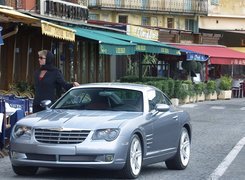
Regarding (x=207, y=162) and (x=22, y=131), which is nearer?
(x=22, y=131)

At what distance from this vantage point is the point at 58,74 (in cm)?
1223

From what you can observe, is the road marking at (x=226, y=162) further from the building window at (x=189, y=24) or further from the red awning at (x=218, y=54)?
the building window at (x=189, y=24)

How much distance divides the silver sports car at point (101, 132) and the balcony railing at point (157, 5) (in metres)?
35.8

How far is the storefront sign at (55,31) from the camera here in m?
16.2

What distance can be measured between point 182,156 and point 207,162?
1.07 meters

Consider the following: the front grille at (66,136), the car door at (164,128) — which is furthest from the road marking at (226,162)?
the front grille at (66,136)

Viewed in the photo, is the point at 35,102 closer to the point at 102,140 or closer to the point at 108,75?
the point at 102,140

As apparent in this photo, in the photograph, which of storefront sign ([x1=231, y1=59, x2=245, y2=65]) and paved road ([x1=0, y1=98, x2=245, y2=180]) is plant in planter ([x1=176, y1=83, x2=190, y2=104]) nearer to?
paved road ([x1=0, y1=98, x2=245, y2=180])

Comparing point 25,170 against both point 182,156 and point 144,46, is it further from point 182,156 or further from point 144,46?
point 144,46

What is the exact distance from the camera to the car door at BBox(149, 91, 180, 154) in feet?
34.6

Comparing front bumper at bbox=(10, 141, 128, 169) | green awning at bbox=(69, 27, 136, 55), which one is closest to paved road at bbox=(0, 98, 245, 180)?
front bumper at bbox=(10, 141, 128, 169)

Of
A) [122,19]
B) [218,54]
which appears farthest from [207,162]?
[122,19]

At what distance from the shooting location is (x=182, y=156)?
454 inches

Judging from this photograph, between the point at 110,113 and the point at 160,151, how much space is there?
1068mm
